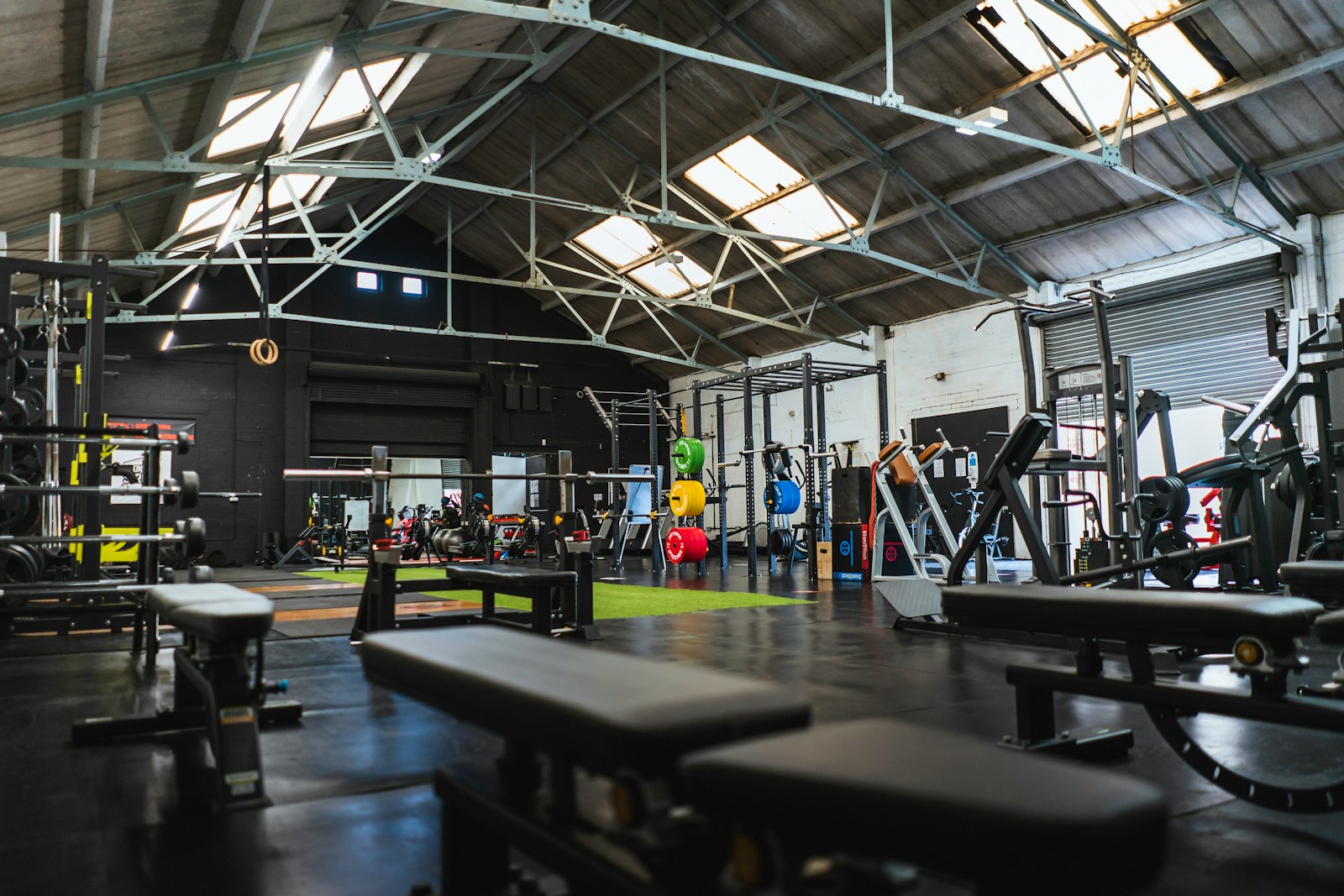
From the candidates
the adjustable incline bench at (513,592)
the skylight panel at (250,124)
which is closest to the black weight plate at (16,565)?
the adjustable incline bench at (513,592)

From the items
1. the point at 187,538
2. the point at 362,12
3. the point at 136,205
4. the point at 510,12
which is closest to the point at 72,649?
the point at 187,538

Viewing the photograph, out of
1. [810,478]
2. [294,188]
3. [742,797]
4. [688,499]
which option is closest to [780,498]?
[810,478]

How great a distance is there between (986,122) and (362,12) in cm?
492

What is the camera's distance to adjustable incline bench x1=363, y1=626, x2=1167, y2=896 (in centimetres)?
69

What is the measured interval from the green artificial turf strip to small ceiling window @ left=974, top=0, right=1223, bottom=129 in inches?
191

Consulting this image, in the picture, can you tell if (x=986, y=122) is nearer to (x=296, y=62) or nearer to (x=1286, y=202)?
(x=1286, y=202)

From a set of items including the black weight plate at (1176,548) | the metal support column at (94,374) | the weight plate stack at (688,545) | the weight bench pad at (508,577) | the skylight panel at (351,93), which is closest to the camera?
the weight bench pad at (508,577)

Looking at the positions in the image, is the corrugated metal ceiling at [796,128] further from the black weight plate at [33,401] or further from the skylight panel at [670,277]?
the black weight plate at [33,401]

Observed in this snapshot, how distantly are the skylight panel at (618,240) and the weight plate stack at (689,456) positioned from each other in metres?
4.24

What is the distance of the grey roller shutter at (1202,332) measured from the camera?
28.3 ft

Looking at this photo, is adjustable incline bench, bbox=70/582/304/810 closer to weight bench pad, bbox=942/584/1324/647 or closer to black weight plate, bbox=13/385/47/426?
weight bench pad, bbox=942/584/1324/647

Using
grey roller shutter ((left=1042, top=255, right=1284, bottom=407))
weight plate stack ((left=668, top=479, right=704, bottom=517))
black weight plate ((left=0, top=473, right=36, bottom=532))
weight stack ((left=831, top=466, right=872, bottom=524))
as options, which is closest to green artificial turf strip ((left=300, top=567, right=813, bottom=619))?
weight plate stack ((left=668, top=479, right=704, bottom=517))

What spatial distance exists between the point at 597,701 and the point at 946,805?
376 millimetres

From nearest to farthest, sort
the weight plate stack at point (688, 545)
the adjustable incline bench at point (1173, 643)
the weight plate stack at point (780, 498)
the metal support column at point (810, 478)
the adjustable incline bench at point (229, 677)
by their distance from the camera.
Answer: the adjustable incline bench at point (1173, 643), the adjustable incline bench at point (229, 677), the metal support column at point (810, 478), the weight plate stack at point (780, 498), the weight plate stack at point (688, 545)
